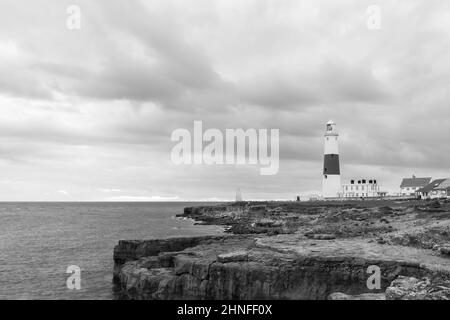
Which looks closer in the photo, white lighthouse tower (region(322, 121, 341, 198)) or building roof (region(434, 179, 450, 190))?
white lighthouse tower (region(322, 121, 341, 198))

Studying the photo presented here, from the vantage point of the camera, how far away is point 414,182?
14838 centimetres

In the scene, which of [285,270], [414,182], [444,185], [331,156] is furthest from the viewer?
[414,182]

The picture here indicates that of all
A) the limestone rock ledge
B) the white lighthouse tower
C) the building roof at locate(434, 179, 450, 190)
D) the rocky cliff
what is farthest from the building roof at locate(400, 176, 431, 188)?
the limestone rock ledge

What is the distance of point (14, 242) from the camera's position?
66.6 metres

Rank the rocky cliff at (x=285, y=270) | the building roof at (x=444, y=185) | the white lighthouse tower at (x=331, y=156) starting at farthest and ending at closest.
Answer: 1. the building roof at (x=444, y=185)
2. the white lighthouse tower at (x=331, y=156)
3. the rocky cliff at (x=285, y=270)

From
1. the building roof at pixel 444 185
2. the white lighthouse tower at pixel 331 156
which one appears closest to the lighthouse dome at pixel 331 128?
the white lighthouse tower at pixel 331 156

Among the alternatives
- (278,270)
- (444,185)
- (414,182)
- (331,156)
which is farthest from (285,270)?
(414,182)

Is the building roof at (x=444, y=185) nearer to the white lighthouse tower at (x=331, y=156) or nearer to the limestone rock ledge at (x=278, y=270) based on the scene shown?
the white lighthouse tower at (x=331, y=156)

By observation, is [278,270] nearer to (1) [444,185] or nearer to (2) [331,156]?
(2) [331,156]

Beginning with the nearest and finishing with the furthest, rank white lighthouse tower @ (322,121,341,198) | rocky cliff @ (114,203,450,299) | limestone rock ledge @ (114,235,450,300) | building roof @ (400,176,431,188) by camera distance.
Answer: rocky cliff @ (114,203,450,299)
limestone rock ledge @ (114,235,450,300)
white lighthouse tower @ (322,121,341,198)
building roof @ (400,176,431,188)

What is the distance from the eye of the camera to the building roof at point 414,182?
474 ft

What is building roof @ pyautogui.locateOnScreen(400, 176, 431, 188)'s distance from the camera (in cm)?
14450

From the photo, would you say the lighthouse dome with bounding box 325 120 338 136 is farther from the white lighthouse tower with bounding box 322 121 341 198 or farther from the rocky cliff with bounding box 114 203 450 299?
the rocky cliff with bounding box 114 203 450 299
